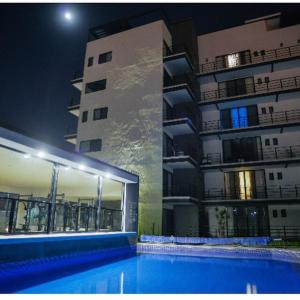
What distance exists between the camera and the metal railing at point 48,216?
10.5 metres

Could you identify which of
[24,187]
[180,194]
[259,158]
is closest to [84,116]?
[24,187]

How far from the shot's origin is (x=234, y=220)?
19781mm

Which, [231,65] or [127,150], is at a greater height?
[231,65]

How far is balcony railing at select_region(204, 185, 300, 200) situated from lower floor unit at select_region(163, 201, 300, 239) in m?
0.59

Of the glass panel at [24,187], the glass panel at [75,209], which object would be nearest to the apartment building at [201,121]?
the glass panel at [75,209]

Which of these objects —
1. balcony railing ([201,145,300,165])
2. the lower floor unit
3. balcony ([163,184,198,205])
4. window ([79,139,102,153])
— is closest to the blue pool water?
balcony ([163,184,198,205])

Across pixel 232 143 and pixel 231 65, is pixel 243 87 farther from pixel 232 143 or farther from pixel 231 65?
pixel 232 143

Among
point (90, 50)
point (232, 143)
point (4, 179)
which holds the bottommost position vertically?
point (4, 179)

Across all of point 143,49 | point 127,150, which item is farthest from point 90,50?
point 127,150

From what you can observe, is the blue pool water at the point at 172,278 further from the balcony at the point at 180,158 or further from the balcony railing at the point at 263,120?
the balcony railing at the point at 263,120

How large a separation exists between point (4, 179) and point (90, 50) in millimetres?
15393

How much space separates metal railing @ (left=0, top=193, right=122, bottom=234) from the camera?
10538 millimetres

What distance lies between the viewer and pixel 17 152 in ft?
31.0

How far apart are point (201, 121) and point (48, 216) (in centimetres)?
1598
